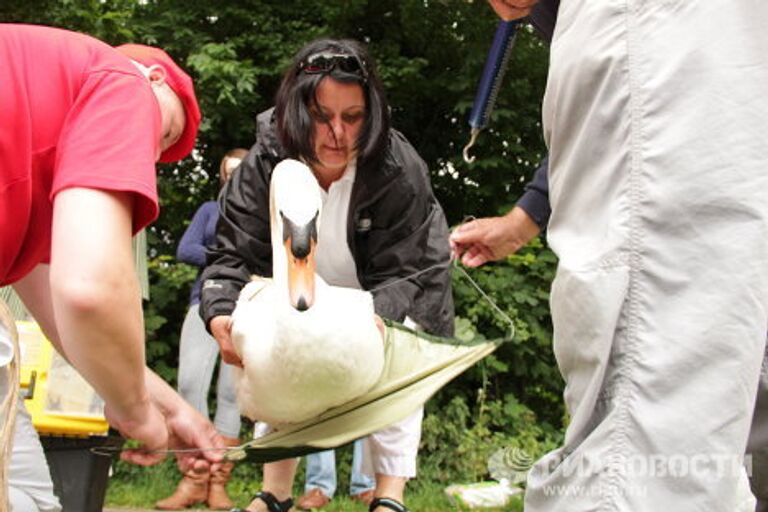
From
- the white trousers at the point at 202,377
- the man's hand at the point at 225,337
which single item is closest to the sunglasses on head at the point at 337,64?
the man's hand at the point at 225,337

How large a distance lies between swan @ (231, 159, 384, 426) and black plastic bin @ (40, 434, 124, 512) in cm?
81

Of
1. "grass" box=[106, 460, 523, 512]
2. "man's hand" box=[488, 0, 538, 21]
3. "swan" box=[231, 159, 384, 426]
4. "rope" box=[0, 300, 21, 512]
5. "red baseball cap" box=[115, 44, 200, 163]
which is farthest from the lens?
"grass" box=[106, 460, 523, 512]

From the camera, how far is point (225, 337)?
3.82 meters

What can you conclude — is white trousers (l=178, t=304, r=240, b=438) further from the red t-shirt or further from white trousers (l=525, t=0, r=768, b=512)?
white trousers (l=525, t=0, r=768, b=512)

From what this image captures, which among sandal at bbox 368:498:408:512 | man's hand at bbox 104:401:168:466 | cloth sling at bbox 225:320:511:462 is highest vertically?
man's hand at bbox 104:401:168:466

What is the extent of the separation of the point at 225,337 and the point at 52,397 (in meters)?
0.82

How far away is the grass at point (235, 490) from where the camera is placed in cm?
627

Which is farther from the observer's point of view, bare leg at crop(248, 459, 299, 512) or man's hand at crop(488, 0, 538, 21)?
bare leg at crop(248, 459, 299, 512)

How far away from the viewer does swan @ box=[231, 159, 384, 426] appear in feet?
10.7

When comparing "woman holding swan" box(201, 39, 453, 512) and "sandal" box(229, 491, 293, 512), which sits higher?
"woman holding swan" box(201, 39, 453, 512)

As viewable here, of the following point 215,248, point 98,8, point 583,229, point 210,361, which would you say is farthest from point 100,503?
point 98,8

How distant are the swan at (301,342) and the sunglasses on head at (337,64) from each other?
66 cm

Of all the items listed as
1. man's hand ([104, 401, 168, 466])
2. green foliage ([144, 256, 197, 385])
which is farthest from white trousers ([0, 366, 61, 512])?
green foliage ([144, 256, 197, 385])

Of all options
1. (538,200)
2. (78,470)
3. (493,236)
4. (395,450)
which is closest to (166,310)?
(78,470)
